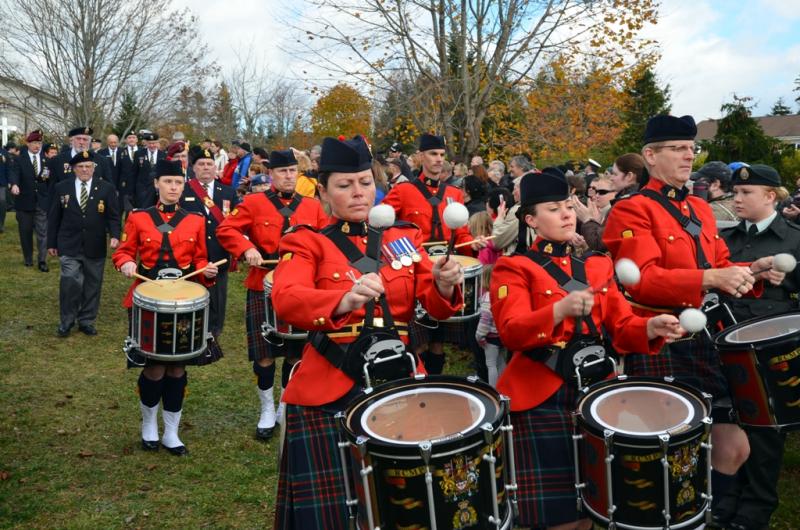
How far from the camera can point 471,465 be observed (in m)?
2.64

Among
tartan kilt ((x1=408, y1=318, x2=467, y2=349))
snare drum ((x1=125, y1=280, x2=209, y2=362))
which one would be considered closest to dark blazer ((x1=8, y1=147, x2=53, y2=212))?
snare drum ((x1=125, y1=280, x2=209, y2=362))

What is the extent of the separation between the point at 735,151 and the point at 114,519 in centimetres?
1153

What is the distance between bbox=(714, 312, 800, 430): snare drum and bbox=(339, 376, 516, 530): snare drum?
148cm

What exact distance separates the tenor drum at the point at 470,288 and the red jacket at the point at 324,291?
8.47 feet

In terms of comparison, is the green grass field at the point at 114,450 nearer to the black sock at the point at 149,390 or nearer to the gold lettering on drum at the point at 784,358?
the black sock at the point at 149,390

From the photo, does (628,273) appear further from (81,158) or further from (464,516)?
(81,158)

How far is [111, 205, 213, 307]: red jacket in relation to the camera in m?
5.86

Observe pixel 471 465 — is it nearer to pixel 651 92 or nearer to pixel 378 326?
pixel 378 326

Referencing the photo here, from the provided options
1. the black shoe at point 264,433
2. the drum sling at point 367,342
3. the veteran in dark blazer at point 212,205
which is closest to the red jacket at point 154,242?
the veteran in dark blazer at point 212,205

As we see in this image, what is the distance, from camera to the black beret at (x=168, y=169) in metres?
6.05

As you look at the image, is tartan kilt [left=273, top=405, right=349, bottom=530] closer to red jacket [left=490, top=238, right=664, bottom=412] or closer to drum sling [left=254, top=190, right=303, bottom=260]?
red jacket [left=490, top=238, right=664, bottom=412]

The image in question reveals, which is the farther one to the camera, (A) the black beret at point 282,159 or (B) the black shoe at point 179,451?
(A) the black beret at point 282,159

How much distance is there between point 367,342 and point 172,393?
317 centimetres

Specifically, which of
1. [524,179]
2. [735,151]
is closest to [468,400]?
[524,179]
